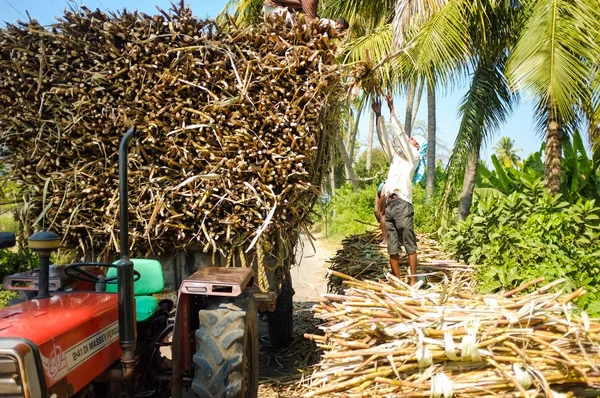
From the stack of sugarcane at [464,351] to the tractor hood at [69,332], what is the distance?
129 centimetres

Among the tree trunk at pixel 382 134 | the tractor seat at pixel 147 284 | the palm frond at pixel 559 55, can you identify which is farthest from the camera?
the palm frond at pixel 559 55

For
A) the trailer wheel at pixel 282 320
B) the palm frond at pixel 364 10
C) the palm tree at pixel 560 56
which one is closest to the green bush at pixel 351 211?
the palm frond at pixel 364 10

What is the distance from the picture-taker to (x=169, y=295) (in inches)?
174

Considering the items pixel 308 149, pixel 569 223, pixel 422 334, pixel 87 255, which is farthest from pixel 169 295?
pixel 569 223

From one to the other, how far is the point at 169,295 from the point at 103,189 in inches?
40.3

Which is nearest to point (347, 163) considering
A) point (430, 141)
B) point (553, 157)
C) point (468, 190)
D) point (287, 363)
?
point (430, 141)

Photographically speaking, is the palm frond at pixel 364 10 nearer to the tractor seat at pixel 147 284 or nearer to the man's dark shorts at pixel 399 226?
the man's dark shorts at pixel 399 226

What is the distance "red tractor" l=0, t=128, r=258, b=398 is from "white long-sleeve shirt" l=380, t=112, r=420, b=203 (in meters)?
2.45

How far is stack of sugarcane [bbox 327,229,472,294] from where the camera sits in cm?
627

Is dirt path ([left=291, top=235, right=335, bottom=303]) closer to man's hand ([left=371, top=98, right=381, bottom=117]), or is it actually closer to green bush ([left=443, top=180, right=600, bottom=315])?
man's hand ([left=371, top=98, right=381, bottom=117])

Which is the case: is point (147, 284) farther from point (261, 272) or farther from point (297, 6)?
point (297, 6)

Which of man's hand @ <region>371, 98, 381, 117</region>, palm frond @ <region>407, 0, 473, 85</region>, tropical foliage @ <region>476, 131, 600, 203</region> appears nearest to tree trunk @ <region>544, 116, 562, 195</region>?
tropical foliage @ <region>476, 131, 600, 203</region>

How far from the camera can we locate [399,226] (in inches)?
236

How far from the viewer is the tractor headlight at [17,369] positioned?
2.15 metres
